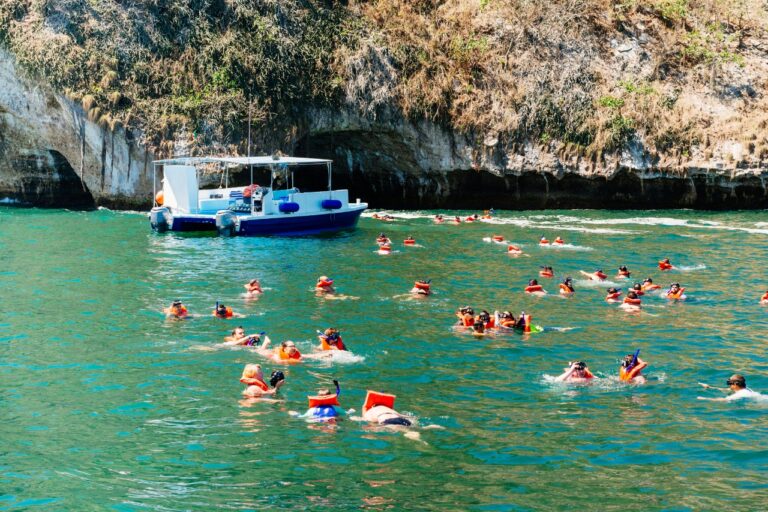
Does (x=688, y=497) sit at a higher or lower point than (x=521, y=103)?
lower

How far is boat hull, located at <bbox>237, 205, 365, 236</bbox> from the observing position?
42.5m

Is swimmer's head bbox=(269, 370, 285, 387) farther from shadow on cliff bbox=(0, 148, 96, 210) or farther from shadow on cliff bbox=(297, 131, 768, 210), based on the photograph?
shadow on cliff bbox=(0, 148, 96, 210)

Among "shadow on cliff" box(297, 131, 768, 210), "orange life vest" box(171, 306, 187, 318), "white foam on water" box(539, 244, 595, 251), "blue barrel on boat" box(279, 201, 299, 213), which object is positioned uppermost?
"shadow on cliff" box(297, 131, 768, 210)

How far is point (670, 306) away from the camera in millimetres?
26859

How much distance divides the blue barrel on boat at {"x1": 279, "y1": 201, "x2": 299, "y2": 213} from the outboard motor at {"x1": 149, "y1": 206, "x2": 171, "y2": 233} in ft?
18.3

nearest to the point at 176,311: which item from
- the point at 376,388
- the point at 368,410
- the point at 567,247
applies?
the point at 376,388

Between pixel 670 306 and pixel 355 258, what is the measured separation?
1342 cm

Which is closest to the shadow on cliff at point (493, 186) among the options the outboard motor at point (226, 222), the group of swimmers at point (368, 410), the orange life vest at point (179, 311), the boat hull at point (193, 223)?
the boat hull at point (193, 223)

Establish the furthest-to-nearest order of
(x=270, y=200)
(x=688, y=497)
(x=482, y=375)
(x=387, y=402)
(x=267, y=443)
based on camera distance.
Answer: (x=270, y=200) → (x=482, y=375) → (x=387, y=402) → (x=267, y=443) → (x=688, y=497)

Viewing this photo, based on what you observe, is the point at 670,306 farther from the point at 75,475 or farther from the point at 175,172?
the point at 175,172

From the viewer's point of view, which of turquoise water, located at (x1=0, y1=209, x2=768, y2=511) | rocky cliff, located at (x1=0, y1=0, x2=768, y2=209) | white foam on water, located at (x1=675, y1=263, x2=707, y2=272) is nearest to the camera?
turquoise water, located at (x1=0, y1=209, x2=768, y2=511)

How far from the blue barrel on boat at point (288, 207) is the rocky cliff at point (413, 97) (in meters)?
9.59

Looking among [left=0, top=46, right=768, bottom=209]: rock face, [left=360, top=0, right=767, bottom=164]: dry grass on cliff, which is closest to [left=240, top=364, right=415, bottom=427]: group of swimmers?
[left=0, top=46, right=768, bottom=209]: rock face

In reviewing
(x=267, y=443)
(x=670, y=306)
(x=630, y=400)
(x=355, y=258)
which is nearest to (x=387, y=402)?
(x=267, y=443)
